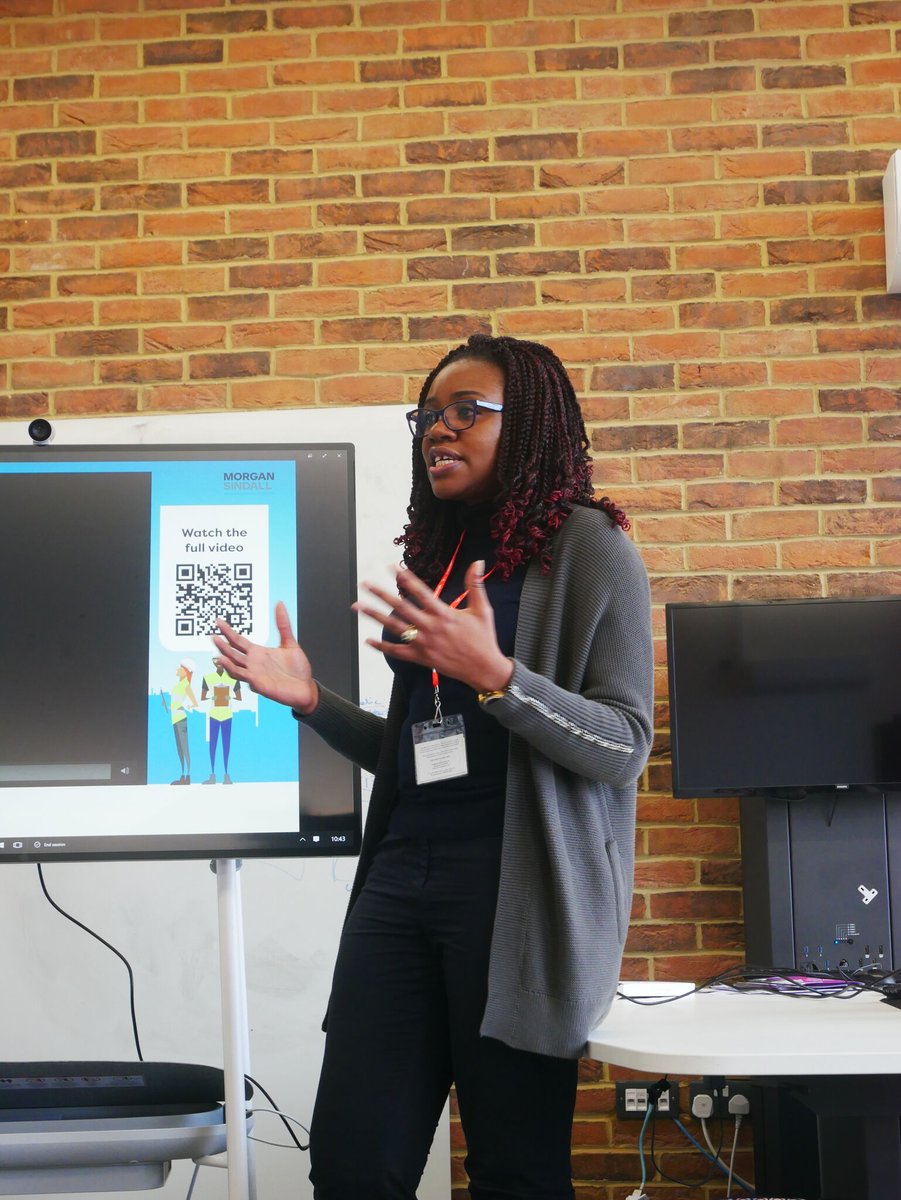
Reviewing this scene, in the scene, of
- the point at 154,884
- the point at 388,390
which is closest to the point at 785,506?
the point at 388,390

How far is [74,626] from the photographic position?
81.3 inches

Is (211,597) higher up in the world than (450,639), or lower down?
higher up

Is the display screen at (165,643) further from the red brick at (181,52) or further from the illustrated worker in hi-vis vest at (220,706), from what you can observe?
the red brick at (181,52)

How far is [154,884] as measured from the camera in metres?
2.74

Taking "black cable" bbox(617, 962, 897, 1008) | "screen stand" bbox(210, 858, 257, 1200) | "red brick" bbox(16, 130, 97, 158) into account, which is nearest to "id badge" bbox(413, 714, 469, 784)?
"black cable" bbox(617, 962, 897, 1008)

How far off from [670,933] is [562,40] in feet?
7.45

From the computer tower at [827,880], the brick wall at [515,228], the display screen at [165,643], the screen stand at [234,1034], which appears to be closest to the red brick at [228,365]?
the brick wall at [515,228]

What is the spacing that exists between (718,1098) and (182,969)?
4.11 ft

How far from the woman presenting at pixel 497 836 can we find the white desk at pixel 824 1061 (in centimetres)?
10

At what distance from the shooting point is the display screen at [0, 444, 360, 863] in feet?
6.58

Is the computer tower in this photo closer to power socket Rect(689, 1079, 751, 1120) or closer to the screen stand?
power socket Rect(689, 1079, 751, 1120)

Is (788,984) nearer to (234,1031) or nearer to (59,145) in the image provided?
(234,1031)

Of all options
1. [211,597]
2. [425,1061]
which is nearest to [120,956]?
[211,597]

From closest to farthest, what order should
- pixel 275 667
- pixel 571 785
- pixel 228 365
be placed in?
pixel 571 785 < pixel 275 667 < pixel 228 365
